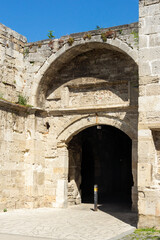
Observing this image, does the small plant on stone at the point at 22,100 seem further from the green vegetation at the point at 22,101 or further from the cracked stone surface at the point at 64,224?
the cracked stone surface at the point at 64,224

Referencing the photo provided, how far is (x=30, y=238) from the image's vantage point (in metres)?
5.21

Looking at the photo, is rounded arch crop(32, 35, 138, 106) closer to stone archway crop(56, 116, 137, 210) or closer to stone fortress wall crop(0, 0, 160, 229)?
stone fortress wall crop(0, 0, 160, 229)

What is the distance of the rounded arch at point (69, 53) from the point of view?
8.67 m

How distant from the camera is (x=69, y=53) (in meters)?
9.47

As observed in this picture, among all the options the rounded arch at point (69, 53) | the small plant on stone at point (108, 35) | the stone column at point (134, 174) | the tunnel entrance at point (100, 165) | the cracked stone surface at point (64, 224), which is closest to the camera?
the cracked stone surface at point (64, 224)

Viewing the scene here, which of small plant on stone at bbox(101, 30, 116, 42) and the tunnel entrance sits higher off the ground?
small plant on stone at bbox(101, 30, 116, 42)

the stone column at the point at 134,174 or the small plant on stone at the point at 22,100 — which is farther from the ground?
the small plant on stone at the point at 22,100

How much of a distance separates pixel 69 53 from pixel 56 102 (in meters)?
1.49

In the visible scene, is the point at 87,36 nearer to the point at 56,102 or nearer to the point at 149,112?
the point at 56,102

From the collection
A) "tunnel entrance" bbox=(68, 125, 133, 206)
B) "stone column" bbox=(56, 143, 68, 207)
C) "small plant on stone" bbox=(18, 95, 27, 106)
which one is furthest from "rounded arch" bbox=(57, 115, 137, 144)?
"small plant on stone" bbox=(18, 95, 27, 106)

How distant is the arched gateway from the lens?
29.3 feet

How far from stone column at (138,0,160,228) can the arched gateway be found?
1.91m

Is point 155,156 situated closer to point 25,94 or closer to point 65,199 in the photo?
point 65,199

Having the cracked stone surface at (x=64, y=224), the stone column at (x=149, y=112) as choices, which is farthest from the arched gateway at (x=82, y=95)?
the stone column at (x=149, y=112)
